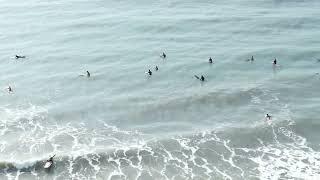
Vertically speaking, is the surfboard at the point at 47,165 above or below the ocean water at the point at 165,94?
below

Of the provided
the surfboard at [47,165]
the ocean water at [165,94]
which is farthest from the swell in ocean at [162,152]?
the surfboard at [47,165]

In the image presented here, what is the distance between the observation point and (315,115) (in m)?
63.2

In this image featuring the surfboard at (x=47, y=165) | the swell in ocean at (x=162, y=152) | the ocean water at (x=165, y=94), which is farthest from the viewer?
the ocean water at (x=165, y=94)

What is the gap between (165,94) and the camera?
232ft

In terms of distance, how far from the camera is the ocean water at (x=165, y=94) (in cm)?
5619

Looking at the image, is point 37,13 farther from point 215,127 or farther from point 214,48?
point 215,127

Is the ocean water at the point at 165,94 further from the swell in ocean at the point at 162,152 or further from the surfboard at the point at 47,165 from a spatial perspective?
the surfboard at the point at 47,165

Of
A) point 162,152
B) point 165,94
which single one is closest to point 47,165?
point 162,152

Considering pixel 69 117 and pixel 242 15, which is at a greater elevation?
pixel 242 15

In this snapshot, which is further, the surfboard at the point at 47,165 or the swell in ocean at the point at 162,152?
the surfboard at the point at 47,165

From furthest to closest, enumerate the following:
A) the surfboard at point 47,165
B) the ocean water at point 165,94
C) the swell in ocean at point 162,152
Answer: the ocean water at point 165,94
the surfboard at point 47,165
the swell in ocean at point 162,152

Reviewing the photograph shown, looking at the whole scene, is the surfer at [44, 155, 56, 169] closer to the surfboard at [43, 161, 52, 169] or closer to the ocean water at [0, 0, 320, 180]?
the surfboard at [43, 161, 52, 169]

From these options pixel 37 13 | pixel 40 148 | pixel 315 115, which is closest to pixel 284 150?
pixel 315 115

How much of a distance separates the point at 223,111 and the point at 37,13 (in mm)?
63623
